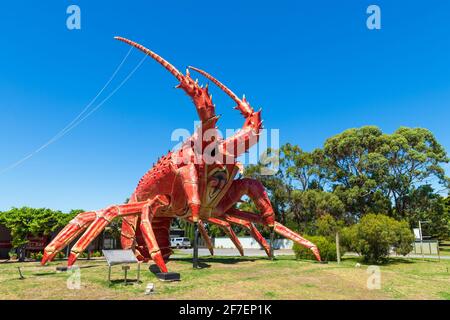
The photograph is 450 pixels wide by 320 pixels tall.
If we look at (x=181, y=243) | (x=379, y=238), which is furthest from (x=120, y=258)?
(x=181, y=243)

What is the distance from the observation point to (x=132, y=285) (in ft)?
29.6

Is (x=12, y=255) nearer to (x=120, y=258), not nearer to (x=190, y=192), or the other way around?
(x=190, y=192)

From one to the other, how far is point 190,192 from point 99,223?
131 inches

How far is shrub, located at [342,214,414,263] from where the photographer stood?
22.8 m

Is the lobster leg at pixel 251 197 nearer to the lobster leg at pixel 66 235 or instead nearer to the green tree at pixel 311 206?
the lobster leg at pixel 66 235

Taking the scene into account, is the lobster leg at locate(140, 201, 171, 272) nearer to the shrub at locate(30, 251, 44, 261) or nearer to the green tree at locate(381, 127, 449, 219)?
the shrub at locate(30, 251, 44, 261)

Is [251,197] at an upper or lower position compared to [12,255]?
upper

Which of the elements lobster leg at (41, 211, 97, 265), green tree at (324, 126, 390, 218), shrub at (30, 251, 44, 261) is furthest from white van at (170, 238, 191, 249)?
lobster leg at (41, 211, 97, 265)

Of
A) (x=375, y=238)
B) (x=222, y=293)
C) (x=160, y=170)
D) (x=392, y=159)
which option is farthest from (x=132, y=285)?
(x=392, y=159)

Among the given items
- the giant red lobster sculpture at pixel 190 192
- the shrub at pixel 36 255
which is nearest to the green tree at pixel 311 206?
the giant red lobster sculpture at pixel 190 192

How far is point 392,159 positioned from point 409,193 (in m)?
4.49

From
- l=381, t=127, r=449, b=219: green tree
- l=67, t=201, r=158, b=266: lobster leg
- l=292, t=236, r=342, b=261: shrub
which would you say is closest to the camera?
l=67, t=201, r=158, b=266: lobster leg

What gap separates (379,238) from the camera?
A: 22891 mm

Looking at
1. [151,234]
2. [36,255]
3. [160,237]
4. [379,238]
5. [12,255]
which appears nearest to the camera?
[151,234]
